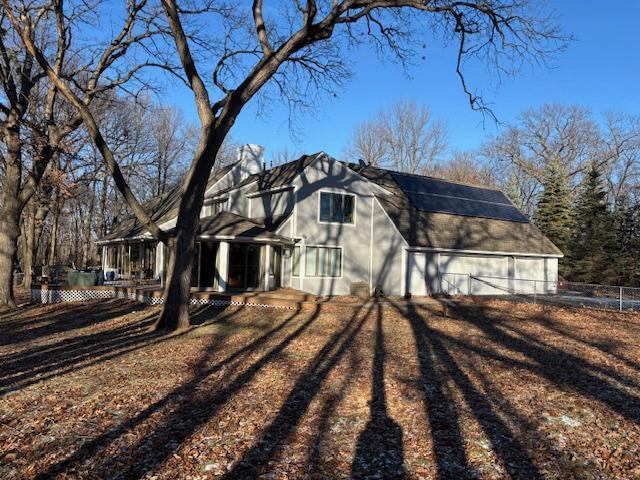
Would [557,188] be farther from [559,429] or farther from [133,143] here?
[559,429]

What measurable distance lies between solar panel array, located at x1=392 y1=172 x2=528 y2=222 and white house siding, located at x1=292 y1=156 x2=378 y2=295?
156 inches

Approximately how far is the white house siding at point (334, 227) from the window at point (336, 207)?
9.3 inches

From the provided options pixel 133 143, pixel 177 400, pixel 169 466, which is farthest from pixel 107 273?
pixel 169 466

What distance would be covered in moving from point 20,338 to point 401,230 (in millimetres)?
16789

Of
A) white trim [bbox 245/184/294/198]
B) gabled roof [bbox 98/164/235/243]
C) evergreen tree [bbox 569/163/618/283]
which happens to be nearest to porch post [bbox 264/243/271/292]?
white trim [bbox 245/184/294/198]

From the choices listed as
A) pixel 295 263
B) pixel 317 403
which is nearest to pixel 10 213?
pixel 295 263

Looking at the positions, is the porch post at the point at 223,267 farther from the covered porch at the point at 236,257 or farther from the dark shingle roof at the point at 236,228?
the dark shingle roof at the point at 236,228

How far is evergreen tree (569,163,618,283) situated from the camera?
3700 cm

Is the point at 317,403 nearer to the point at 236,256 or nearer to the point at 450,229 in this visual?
the point at 236,256

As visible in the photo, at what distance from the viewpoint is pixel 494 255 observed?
2802 centimetres

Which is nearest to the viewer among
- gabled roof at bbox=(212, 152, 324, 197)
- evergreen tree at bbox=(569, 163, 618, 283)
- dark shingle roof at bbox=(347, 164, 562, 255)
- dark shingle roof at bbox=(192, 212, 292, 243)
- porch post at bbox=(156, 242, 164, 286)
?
dark shingle roof at bbox=(192, 212, 292, 243)

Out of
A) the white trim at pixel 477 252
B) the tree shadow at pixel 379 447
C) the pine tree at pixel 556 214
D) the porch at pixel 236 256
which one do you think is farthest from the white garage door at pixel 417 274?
the pine tree at pixel 556 214

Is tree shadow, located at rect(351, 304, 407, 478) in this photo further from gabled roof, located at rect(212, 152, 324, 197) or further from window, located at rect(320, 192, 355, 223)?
gabled roof, located at rect(212, 152, 324, 197)

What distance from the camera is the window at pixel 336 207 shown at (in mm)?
24125
